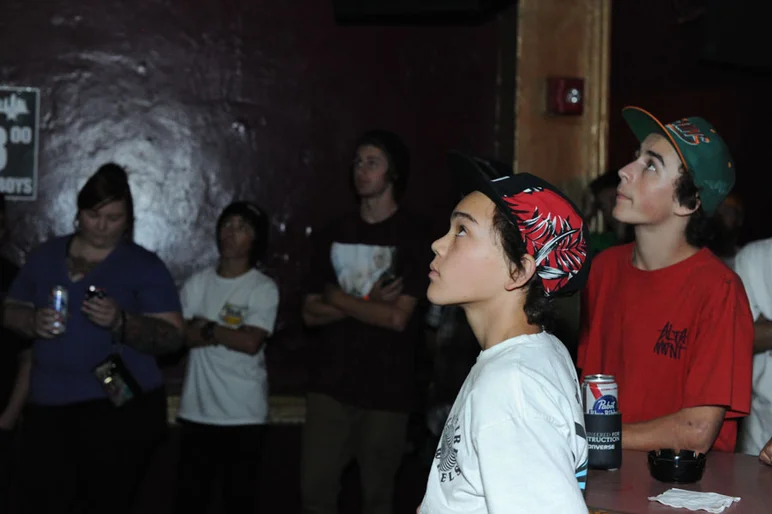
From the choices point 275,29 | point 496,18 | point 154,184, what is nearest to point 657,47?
point 496,18

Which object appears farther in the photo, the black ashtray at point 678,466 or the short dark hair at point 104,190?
the short dark hair at point 104,190

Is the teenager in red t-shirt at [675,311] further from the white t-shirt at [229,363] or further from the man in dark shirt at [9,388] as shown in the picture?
the man in dark shirt at [9,388]

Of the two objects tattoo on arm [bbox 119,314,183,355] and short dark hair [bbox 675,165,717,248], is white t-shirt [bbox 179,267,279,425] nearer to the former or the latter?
tattoo on arm [bbox 119,314,183,355]

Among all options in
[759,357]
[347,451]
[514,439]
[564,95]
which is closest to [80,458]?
[347,451]

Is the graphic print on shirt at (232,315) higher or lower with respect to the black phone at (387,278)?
lower

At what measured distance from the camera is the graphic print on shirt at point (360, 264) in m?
4.40

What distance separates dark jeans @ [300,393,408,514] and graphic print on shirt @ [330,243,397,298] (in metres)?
0.50

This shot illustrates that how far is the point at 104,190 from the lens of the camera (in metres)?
4.11

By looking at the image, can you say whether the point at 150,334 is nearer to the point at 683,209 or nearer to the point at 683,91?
the point at 683,209

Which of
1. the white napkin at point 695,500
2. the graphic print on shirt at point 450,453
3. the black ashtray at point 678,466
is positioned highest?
the graphic print on shirt at point 450,453

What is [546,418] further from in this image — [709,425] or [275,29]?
[275,29]

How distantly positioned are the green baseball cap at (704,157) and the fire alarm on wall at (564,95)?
2268mm

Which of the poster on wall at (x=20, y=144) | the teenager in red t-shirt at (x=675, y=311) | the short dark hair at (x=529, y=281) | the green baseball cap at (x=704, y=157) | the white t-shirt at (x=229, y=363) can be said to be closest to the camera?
the short dark hair at (x=529, y=281)

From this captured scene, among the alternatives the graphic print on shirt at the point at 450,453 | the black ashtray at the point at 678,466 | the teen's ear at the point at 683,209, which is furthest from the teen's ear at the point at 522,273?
the teen's ear at the point at 683,209
